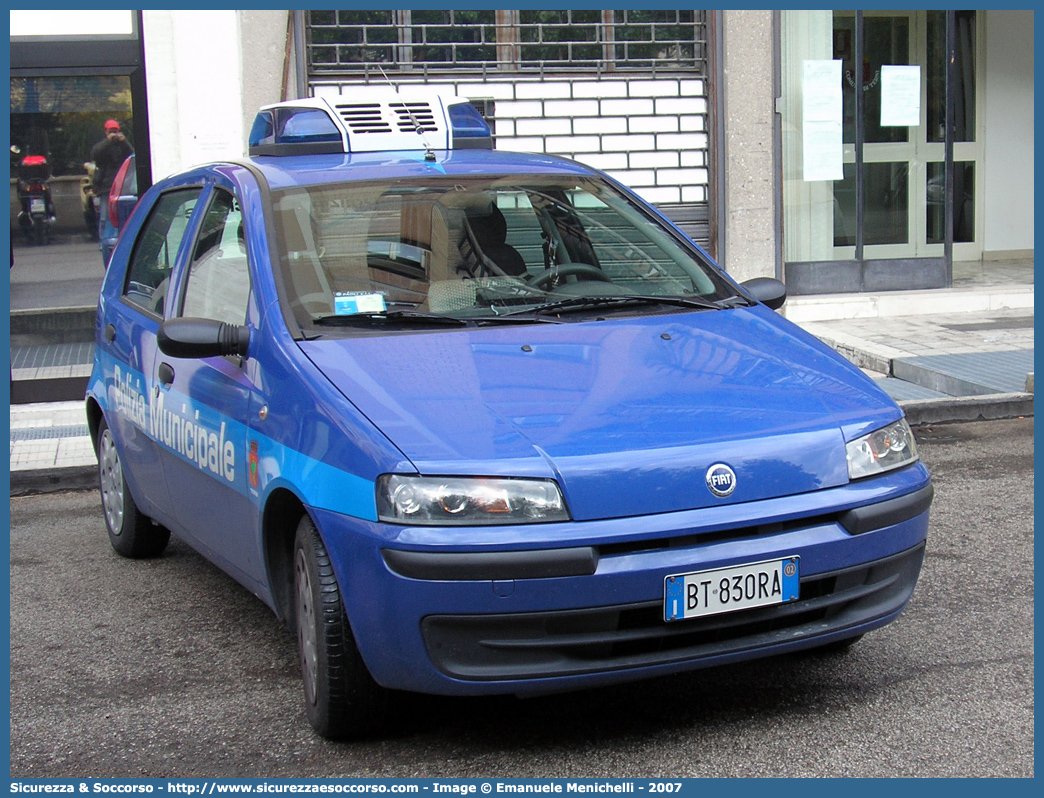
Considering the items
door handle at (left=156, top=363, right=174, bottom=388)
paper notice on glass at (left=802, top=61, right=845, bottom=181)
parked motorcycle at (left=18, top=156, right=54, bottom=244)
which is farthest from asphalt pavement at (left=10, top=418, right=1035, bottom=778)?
paper notice on glass at (left=802, top=61, right=845, bottom=181)

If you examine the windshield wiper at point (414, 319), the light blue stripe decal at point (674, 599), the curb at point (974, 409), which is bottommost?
the curb at point (974, 409)

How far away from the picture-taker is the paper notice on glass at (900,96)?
1269 cm

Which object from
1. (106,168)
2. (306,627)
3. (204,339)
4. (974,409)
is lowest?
(974,409)

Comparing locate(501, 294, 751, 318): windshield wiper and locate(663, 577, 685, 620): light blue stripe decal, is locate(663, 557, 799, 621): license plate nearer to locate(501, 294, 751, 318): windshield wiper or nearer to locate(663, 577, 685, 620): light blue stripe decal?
locate(663, 577, 685, 620): light blue stripe decal

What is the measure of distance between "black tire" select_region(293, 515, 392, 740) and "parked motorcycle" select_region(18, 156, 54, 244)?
691 cm

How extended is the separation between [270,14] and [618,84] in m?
3.15

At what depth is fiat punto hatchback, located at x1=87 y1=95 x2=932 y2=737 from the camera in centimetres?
315

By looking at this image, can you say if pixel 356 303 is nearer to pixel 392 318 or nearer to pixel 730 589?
pixel 392 318

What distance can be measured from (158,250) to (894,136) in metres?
9.38

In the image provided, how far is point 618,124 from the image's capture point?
469 inches

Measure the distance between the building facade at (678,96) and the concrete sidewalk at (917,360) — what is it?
44 centimetres

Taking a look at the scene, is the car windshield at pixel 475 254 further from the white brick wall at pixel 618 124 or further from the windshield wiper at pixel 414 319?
the white brick wall at pixel 618 124

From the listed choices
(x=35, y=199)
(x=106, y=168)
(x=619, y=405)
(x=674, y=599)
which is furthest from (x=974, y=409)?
(x=35, y=199)

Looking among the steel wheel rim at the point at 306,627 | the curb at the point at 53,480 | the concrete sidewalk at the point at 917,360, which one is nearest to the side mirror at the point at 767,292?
the steel wheel rim at the point at 306,627
